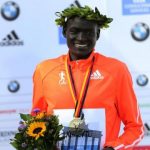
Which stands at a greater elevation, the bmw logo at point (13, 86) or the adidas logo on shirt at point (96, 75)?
the adidas logo on shirt at point (96, 75)

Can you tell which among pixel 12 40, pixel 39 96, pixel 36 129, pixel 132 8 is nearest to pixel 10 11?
pixel 12 40

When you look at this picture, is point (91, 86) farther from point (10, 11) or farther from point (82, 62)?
point (10, 11)

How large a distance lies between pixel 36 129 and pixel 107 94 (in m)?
0.40

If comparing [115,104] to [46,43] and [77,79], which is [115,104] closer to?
[77,79]

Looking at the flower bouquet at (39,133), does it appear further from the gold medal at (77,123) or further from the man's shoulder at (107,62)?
the man's shoulder at (107,62)

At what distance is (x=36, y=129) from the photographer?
1866mm

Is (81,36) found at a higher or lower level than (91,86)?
higher

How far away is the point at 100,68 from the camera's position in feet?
7.06

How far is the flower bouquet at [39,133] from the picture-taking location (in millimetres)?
1846

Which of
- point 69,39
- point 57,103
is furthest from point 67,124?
point 69,39

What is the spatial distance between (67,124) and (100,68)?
0.31 meters

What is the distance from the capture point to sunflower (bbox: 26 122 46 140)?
1.84 m

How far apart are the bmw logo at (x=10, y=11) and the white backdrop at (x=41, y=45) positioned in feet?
0.06

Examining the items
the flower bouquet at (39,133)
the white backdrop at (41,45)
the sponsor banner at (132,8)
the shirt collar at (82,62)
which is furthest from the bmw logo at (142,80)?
the flower bouquet at (39,133)
